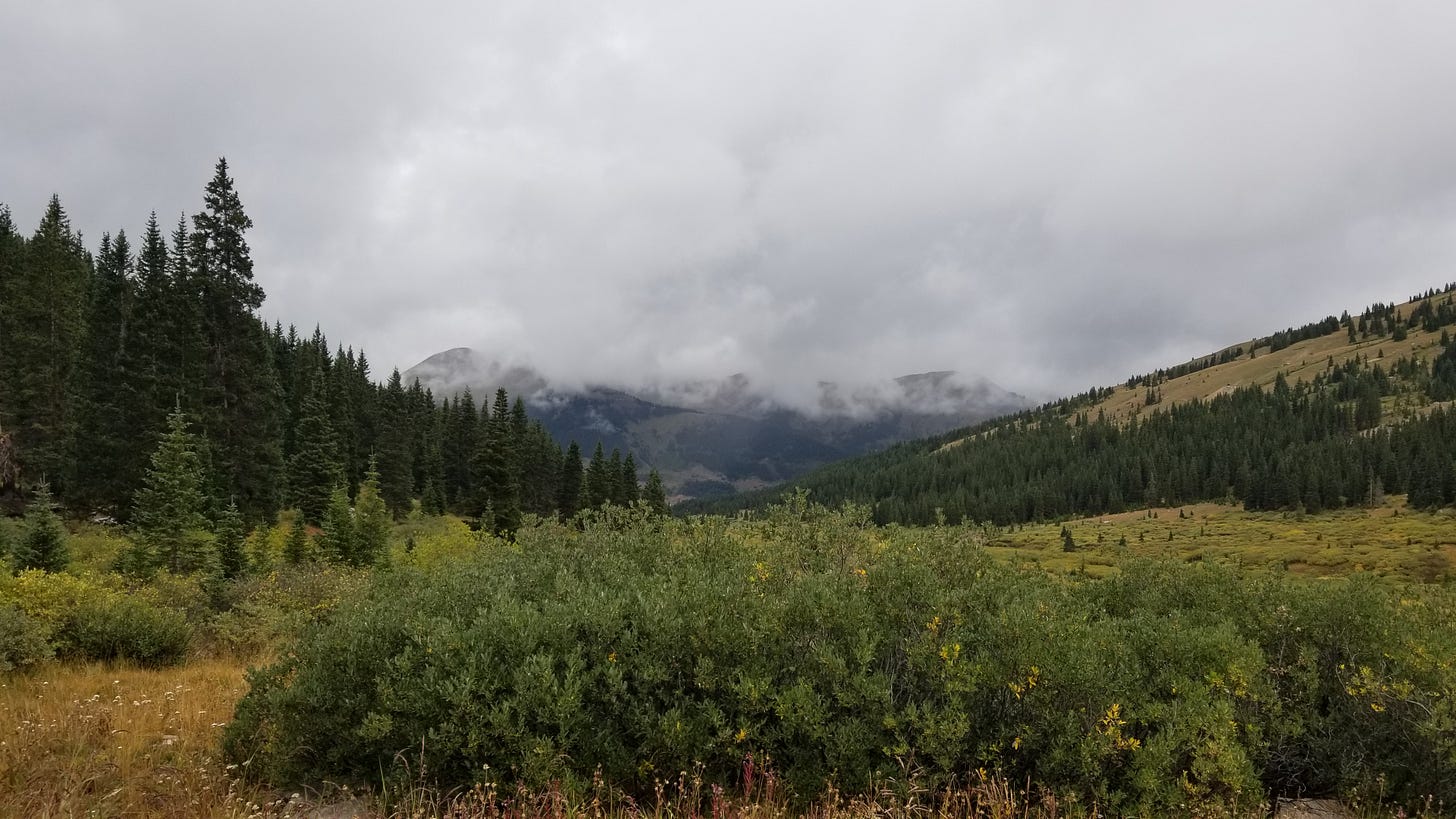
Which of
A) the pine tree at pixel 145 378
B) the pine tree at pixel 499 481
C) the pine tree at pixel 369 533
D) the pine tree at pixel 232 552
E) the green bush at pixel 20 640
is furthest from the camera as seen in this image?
the pine tree at pixel 499 481

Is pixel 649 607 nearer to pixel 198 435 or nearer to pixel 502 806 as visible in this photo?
pixel 502 806

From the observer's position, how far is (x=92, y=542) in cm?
3011

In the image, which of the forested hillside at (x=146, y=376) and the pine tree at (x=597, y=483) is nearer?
the forested hillside at (x=146, y=376)

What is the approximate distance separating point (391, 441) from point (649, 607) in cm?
7334

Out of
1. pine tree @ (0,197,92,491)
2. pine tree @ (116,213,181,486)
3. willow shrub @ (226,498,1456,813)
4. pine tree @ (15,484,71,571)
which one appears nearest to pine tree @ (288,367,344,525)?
pine tree @ (116,213,181,486)

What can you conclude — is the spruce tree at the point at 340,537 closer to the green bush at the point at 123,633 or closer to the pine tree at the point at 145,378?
the pine tree at the point at 145,378

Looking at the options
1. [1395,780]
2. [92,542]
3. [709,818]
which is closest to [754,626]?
[709,818]

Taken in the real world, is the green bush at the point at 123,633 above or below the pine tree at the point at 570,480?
below

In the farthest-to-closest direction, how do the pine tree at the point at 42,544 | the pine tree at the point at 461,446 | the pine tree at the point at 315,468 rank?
the pine tree at the point at 461,446 < the pine tree at the point at 315,468 < the pine tree at the point at 42,544

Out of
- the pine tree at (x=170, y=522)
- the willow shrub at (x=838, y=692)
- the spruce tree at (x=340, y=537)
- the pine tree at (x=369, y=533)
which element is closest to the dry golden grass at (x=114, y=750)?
the willow shrub at (x=838, y=692)

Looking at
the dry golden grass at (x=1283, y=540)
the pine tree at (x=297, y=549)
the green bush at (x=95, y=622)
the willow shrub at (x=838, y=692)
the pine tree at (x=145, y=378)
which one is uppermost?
the pine tree at (x=145, y=378)

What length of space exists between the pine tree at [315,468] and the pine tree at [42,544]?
27.4 meters

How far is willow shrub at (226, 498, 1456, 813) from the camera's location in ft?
20.4

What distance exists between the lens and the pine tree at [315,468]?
47.2m
